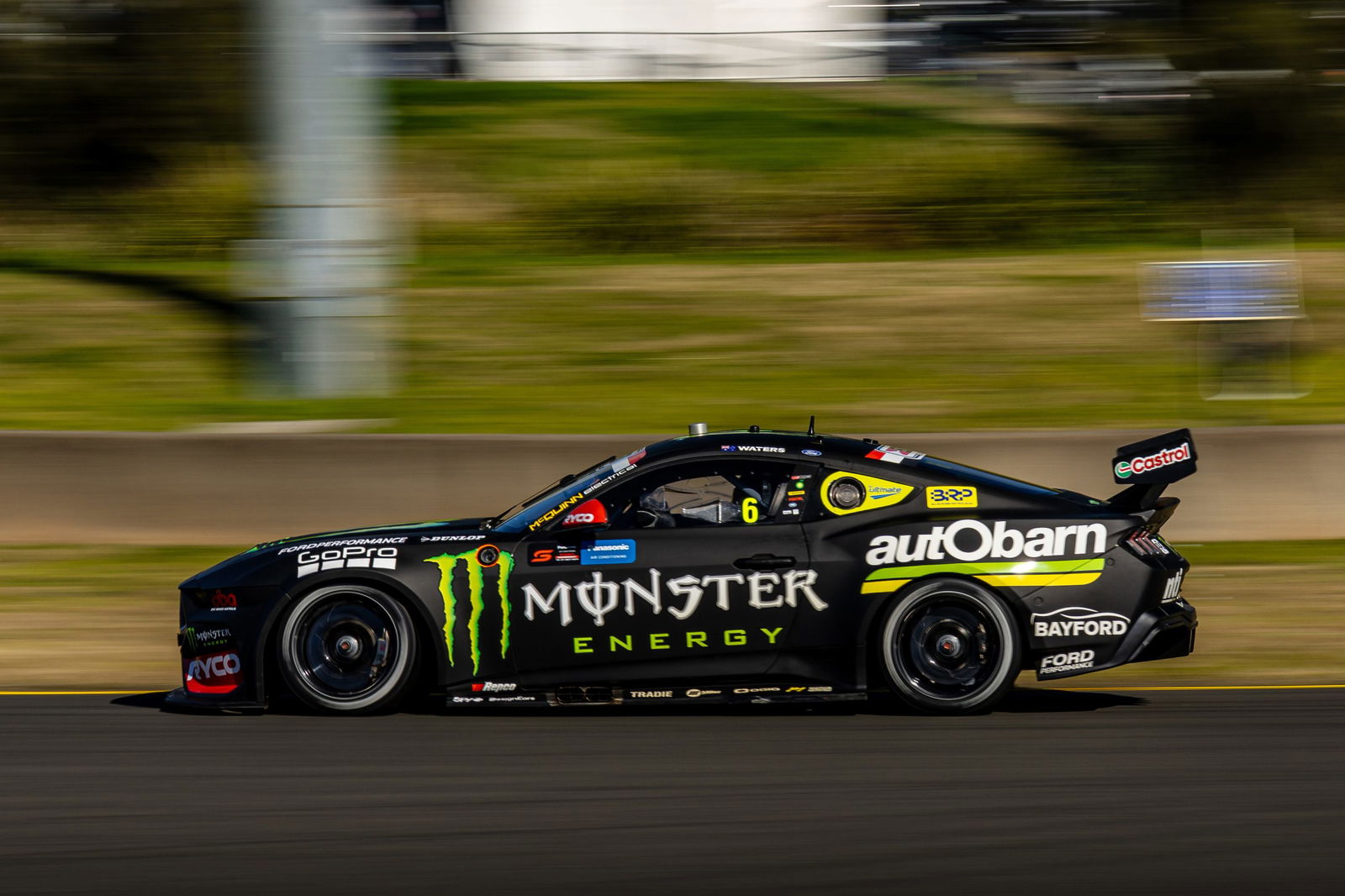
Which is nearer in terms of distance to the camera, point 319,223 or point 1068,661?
point 1068,661

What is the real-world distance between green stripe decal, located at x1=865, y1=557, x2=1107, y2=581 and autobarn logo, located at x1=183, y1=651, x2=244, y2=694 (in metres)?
2.76

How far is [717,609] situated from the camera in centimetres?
714

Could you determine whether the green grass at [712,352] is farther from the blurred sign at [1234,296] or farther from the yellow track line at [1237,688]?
the yellow track line at [1237,688]

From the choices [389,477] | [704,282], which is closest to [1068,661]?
[389,477]

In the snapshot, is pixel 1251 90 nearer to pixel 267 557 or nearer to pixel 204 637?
pixel 267 557

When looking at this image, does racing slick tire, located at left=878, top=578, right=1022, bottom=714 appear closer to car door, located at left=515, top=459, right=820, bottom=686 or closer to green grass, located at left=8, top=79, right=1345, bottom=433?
car door, located at left=515, top=459, right=820, bottom=686

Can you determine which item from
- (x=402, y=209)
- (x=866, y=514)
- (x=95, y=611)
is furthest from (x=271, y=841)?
(x=402, y=209)

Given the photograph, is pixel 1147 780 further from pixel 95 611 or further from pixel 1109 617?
pixel 95 611

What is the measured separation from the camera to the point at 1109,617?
7.20m

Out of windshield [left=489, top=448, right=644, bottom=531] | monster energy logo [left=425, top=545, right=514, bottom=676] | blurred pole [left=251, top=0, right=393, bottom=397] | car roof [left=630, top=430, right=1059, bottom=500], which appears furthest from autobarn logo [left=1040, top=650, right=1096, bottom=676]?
blurred pole [left=251, top=0, right=393, bottom=397]

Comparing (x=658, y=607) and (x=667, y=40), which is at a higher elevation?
(x=667, y=40)

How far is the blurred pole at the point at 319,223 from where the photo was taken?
13797 millimetres

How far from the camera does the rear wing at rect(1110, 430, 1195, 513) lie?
23.9 ft

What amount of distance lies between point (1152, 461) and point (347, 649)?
3616 mm
